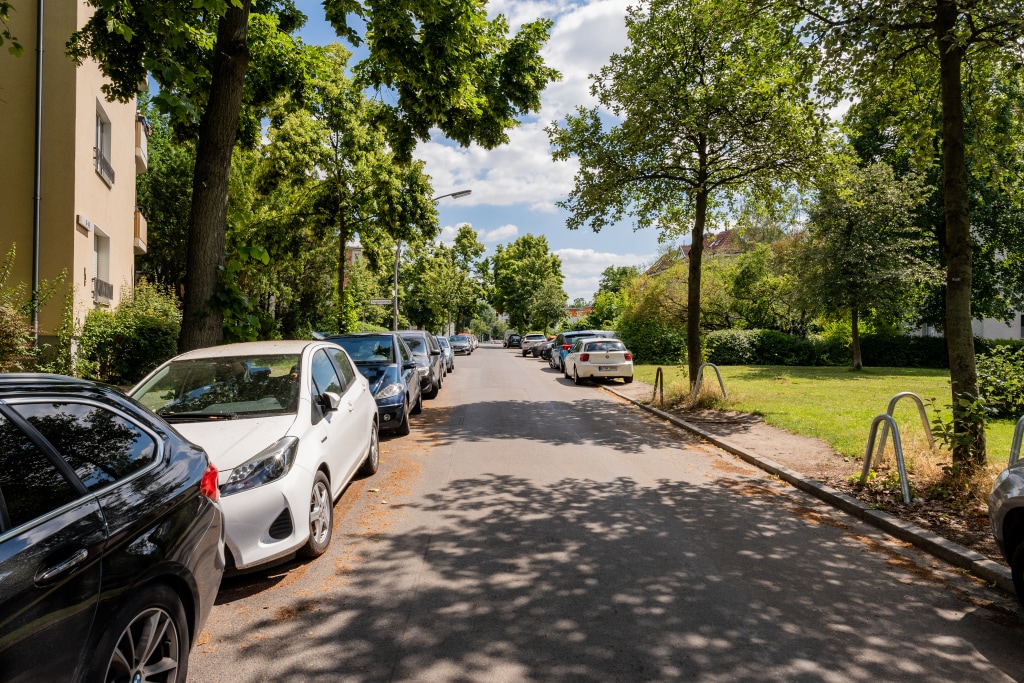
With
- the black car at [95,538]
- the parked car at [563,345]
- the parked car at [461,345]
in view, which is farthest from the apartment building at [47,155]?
the parked car at [461,345]

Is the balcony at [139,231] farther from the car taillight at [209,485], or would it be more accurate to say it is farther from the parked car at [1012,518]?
the parked car at [1012,518]

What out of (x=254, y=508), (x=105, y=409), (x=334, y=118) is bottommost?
(x=254, y=508)

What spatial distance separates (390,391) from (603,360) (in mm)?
11738

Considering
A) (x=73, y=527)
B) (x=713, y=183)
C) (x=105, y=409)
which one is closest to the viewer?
(x=73, y=527)

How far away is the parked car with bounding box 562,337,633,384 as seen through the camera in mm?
20750

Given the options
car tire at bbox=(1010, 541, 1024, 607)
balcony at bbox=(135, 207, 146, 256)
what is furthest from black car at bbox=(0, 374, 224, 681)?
balcony at bbox=(135, 207, 146, 256)

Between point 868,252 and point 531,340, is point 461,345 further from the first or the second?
point 868,252

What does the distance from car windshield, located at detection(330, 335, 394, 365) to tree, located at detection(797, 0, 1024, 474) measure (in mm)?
7888

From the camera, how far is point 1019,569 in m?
3.93

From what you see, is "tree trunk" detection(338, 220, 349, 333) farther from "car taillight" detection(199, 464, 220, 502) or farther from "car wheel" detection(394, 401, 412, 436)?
"car taillight" detection(199, 464, 220, 502)

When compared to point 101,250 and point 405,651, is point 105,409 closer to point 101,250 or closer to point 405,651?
point 405,651

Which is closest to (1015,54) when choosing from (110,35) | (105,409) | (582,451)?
(582,451)

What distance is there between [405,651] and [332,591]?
1.03 metres

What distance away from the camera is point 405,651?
341cm
